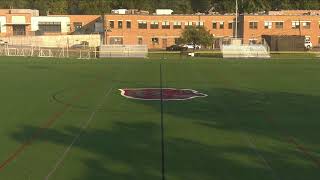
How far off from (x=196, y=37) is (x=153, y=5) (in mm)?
73681

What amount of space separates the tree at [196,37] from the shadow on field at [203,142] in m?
57.7

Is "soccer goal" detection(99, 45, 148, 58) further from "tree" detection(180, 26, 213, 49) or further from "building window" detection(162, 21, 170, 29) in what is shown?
"building window" detection(162, 21, 170, 29)

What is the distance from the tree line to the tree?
4664 cm

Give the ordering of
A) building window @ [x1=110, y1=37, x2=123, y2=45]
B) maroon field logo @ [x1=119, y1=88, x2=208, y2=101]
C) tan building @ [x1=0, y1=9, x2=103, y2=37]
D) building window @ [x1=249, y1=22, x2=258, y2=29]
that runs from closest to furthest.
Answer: maroon field logo @ [x1=119, y1=88, x2=208, y2=101] < building window @ [x1=249, y1=22, x2=258, y2=29] < building window @ [x1=110, y1=37, x2=123, y2=45] < tan building @ [x1=0, y1=9, x2=103, y2=37]

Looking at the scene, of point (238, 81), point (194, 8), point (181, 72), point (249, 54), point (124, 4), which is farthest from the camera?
point (194, 8)

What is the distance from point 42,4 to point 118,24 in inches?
2385

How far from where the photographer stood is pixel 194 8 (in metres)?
152

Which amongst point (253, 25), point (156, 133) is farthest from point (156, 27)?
point (156, 133)

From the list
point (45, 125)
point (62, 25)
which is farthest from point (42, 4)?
point (45, 125)

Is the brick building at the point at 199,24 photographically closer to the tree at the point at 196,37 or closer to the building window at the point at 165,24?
the building window at the point at 165,24

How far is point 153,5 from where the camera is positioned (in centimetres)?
15225

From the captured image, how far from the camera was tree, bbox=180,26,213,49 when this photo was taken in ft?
263

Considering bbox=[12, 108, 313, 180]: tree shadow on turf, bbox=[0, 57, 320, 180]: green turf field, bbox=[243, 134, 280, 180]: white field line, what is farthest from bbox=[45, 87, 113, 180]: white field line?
bbox=[243, 134, 280, 180]: white field line

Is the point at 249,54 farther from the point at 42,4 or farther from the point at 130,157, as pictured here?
the point at 42,4
